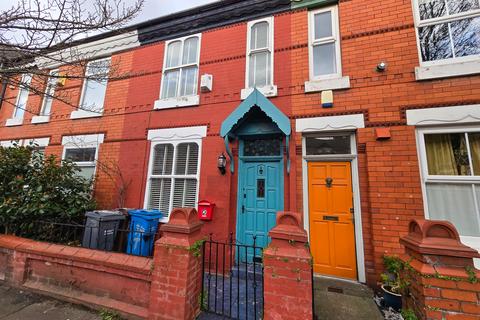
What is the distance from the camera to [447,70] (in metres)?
3.79

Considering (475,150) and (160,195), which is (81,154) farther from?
(475,150)

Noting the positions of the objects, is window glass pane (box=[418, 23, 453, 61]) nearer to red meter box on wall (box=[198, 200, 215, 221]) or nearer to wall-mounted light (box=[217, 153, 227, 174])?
wall-mounted light (box=[217, 153, 227, 174])

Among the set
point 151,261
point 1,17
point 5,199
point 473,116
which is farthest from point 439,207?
point 5,199

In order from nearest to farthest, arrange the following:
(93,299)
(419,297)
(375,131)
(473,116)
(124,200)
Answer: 1. (419,297)
2. (93,299)
3. (473,116)
4. (375,131)
5. (124,200)

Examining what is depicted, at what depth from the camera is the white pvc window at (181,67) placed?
5812 mm

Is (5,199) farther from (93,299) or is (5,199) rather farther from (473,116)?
(473,116)

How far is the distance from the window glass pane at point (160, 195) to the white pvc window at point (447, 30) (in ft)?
20.2

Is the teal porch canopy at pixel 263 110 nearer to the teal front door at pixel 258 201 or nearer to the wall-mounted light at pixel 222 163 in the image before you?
the teal front door at pixel 258 201

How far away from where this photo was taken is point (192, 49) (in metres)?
6.01

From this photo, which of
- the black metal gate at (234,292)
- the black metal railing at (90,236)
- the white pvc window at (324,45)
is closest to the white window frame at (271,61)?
the white pvc window at (324,45)

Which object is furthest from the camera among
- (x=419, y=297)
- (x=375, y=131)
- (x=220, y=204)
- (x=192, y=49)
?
(x=192, y=49)

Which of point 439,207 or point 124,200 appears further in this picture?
point 124,200

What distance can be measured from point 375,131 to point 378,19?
248cm

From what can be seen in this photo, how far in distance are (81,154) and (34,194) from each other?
2.24 m
